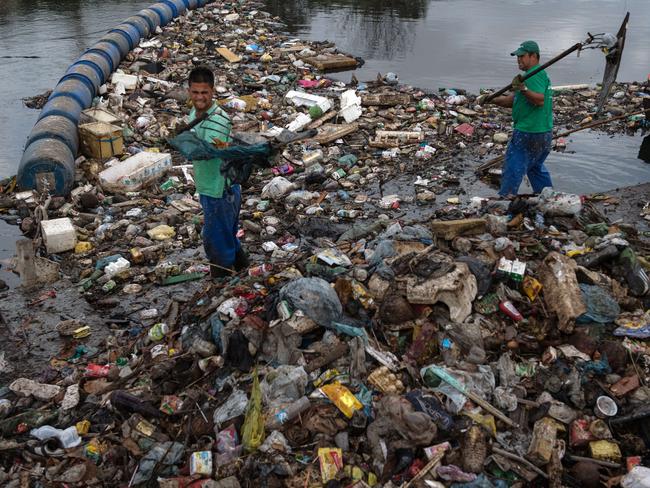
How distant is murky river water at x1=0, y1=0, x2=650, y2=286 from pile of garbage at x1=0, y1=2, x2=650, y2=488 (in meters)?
2.01

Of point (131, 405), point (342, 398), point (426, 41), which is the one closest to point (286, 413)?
point (342, 398)

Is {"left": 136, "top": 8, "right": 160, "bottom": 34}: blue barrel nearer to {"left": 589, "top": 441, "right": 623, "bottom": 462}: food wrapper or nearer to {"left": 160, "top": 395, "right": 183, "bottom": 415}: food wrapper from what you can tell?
{"left": 160, "top": 395, "right": 183, "bottom": 415}: food wrapper

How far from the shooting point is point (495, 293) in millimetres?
3637

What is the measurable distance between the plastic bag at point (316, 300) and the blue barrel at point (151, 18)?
477 inches

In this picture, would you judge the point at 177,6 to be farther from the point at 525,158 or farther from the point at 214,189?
the point at 214,189

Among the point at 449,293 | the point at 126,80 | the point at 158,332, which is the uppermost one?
the point at 126,80

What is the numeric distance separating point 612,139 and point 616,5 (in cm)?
1549

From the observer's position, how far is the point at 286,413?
290cm

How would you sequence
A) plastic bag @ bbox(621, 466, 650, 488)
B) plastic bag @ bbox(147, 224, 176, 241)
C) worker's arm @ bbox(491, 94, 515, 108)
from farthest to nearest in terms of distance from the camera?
1. plastic bag @ bbox(147, 224, 176, 241)
2. worker's arm @ bbox(491, 94, 515, 108)
3. plastic bag @ bbox(621, 466, 650, 488)

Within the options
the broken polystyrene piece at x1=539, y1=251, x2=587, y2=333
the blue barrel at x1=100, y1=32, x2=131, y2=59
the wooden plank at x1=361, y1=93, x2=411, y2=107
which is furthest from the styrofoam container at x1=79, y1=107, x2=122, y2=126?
the broken polystyrene piece at x1=539, y1=251, x2=587, y2=333

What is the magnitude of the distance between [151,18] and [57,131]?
8.09 metres

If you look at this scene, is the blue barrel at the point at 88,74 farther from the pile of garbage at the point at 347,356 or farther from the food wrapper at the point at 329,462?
the food wrapper at the point at 329,462

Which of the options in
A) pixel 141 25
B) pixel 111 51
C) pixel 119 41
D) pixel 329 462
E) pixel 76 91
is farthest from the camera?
→ pixel 141 25

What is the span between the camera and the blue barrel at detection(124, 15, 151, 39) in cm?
1241
